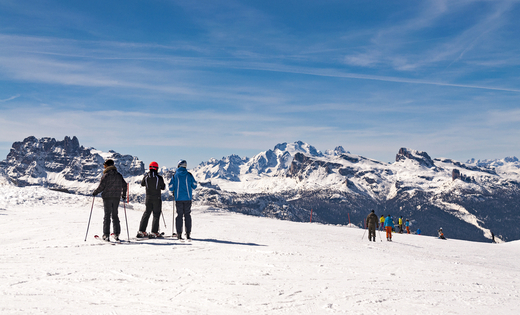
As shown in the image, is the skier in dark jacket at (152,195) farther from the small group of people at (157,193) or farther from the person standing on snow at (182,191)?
the person standing on snow at (182,191)

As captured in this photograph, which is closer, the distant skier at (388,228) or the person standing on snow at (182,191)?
the person standing on snow at (182,191)

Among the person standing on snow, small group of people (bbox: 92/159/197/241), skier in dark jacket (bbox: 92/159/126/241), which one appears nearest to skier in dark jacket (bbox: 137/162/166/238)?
small group of people (bbox: 92/159/197/241)

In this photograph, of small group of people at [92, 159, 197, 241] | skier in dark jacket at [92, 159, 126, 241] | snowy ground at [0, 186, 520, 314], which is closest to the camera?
snowy ground at [0, 186, 520, 314]

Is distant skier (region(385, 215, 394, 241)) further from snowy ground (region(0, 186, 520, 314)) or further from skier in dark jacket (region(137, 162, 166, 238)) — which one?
skier in dark jacket (region(137, 162, 166, 238))

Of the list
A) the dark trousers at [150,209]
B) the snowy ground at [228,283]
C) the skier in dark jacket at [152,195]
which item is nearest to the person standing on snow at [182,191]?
the skier in dark jacket at [152,195]

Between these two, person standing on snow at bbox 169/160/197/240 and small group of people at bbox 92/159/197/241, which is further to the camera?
person standing on snow at bbox 169/160/197/240

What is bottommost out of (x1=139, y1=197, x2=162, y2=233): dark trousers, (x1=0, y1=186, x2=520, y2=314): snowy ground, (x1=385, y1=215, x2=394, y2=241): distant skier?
(x1=385, y1=215, x2=394, y2=241): distant skier

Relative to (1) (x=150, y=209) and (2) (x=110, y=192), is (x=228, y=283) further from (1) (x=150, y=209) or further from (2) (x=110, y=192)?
(1) (x=150, y=209)

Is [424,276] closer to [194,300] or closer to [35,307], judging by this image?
[194,300]

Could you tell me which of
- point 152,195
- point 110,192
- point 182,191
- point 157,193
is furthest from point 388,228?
point 110,192

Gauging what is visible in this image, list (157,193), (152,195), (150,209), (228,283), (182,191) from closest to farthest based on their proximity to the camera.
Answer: (228,283)
(182,191)
(150,209)
(152,195)
(157,193)

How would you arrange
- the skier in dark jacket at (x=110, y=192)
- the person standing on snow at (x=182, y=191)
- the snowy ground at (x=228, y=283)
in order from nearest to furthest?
the snowy ground at (x=228, y=283) < the skier in dark jacket at (x=110, y=192) < the person standing on snow at (x=182, y=191)

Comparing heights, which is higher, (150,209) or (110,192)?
(110,192)

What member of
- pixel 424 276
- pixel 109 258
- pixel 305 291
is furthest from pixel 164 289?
pixel 424 276
